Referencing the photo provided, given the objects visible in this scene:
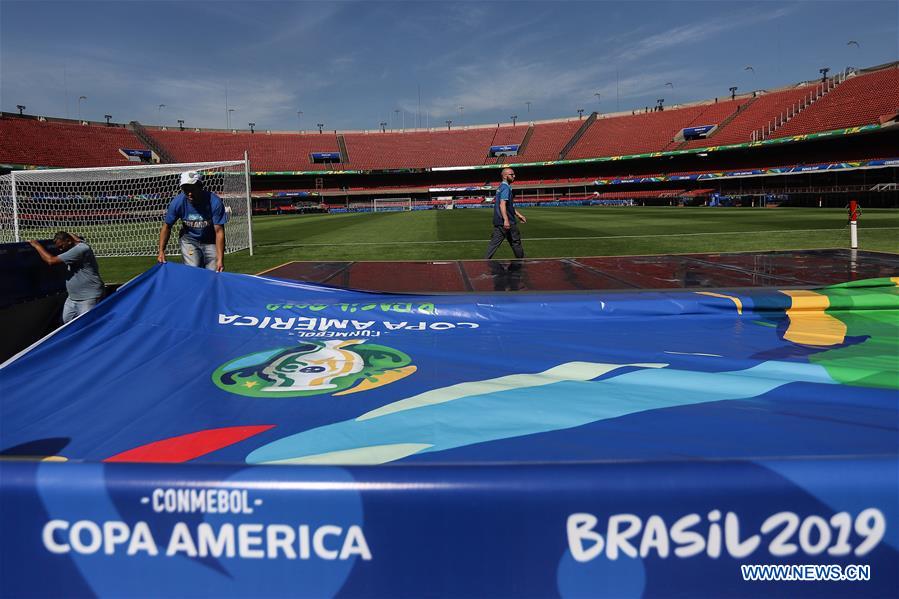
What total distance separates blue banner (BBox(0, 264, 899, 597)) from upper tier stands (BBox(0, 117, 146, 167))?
159ft

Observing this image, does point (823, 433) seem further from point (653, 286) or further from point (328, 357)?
point (653, 286)

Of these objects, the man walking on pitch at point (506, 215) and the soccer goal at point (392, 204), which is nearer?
the man walking on pitch at point (506, 215)

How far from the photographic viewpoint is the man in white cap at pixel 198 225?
612 cm

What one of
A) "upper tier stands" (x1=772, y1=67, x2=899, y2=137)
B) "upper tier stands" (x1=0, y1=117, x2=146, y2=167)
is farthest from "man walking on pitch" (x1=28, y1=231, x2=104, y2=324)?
"upper tier stands" (x1=772, y1=67, x2=899, y2=137)

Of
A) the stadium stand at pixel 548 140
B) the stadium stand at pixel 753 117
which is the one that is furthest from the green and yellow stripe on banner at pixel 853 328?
the stadium stand at pixel 548 140

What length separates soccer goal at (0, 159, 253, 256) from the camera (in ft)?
42.2

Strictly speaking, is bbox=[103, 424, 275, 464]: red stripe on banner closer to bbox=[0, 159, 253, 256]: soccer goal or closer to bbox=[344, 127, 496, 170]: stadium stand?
bbox=[0, 159, 253, 256]: soccer goal

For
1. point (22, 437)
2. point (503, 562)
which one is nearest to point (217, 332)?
point (22, 437)

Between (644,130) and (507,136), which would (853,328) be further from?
(507,136)

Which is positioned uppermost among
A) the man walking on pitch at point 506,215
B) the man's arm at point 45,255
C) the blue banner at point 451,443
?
the man walking on pitch at point 506,215

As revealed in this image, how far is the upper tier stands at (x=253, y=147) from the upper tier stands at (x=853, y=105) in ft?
150

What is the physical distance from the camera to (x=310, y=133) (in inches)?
2729

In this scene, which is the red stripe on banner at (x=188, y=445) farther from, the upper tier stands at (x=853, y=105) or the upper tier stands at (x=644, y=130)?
the upper tier stands at (x=644, y=130)

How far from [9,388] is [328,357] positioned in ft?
5.81
